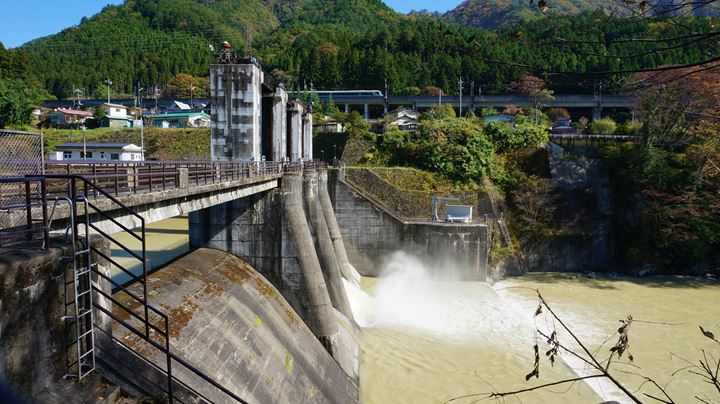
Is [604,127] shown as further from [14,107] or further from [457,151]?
[14,107]

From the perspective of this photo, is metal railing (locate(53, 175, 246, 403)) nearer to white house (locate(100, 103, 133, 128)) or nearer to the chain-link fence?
the chain-link fence

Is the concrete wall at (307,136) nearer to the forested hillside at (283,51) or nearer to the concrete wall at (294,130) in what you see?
the concrete wall at (294,130)

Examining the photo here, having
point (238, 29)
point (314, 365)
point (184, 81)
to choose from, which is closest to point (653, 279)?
point (314, 365)

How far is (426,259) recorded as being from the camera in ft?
91.1

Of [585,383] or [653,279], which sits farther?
[653,279]

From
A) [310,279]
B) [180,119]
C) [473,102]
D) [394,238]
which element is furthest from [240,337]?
[473,102]

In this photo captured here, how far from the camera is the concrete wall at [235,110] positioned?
62.7 ft

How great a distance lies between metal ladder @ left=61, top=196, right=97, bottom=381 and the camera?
5.39 metres

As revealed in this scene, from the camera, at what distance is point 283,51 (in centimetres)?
11031

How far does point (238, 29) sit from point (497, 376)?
158152mm

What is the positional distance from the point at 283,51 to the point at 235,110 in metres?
98.1

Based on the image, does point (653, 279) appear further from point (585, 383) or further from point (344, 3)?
point (344, 3)

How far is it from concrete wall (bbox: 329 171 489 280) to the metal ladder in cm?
2310

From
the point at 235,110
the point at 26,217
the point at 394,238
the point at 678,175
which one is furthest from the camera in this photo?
the point at 678,175
